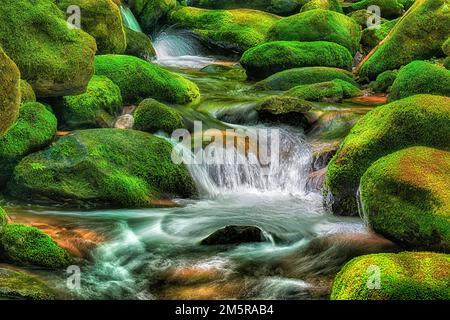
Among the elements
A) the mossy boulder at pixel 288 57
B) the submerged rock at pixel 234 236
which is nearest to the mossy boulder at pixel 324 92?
the mossy boulder at pixel 288 57

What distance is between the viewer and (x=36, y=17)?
33.6 ft

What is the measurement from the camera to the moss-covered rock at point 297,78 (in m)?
16.2

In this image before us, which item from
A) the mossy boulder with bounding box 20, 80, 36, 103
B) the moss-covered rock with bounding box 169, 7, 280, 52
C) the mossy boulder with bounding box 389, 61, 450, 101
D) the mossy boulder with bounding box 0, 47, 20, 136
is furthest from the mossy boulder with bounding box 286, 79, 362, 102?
the mossy boulder with bounding box 0, 47, 20, 136

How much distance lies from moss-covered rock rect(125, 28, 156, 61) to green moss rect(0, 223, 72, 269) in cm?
1166

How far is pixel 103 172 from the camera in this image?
8.55m

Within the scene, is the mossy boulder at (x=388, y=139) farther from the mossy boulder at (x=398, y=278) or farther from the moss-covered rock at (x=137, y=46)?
the moss-covered rock at (x=137, y=46)

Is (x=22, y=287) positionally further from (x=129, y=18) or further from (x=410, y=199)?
(x=129, y=18)

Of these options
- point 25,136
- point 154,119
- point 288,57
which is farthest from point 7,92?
point 288,57

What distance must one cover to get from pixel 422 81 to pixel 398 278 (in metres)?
8.54

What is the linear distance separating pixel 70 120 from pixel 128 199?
9.73 ft

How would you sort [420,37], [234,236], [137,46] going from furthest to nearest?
1. [137,46]
2. [420,37]
3. [234,236]
